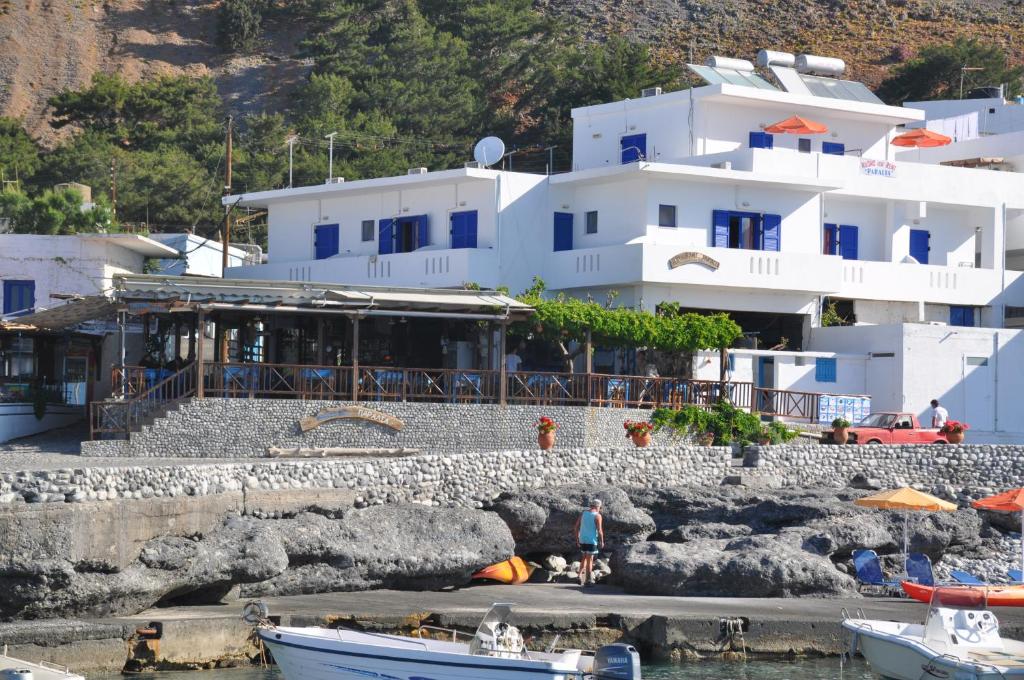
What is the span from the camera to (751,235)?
4094cm

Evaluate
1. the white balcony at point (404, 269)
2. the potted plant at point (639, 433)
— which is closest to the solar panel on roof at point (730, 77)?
the white balcony at point (404, 269)

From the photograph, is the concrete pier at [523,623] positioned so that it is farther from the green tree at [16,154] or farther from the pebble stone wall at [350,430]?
the green tree at [16,154]

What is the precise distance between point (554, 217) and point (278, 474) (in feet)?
54.5

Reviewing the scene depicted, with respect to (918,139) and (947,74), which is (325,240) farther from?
(947,74)

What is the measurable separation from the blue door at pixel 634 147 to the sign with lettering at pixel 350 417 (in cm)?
1365

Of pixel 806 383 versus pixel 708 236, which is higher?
pixel 708 236

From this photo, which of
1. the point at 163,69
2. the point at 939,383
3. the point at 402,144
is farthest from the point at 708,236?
the point at 163,69

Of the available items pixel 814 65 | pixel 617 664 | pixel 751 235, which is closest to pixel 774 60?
pixel 814 65

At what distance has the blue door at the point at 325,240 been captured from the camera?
143 feet

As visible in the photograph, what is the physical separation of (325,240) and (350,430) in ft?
40.6

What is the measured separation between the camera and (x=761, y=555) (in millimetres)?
26219

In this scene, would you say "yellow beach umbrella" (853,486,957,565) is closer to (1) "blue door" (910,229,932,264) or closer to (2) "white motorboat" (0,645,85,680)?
(2) "white motorboat" (0,645,85,680)

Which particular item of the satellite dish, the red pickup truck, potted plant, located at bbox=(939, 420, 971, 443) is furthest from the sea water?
the satellite dish

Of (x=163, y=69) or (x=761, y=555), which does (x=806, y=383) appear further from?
(x=163, y=69)
